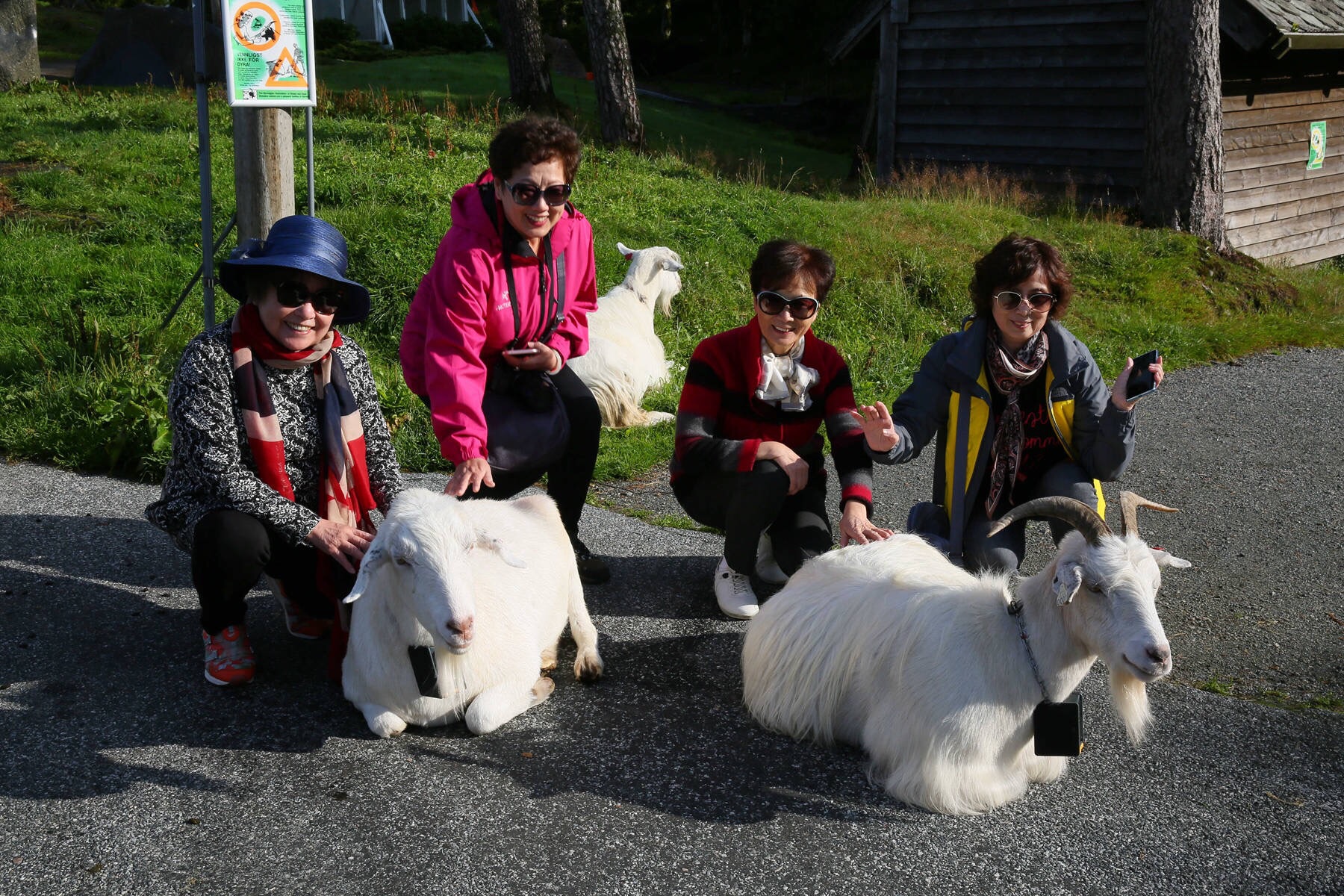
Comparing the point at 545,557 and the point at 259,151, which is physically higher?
the point at 259,151

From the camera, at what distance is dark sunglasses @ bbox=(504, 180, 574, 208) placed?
4.58 meters

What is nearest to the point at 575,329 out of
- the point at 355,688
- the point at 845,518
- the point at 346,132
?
the point at 845,518

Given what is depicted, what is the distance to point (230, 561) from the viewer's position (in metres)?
3.94

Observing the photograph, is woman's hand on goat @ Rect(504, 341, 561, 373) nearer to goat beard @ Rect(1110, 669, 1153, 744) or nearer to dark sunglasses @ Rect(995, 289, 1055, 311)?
dark sunglasses @ Rect(995, 289, 1055, 311)

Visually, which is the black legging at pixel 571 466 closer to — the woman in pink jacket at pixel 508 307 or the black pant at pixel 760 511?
the woman in pink jacket at pixel 508 307

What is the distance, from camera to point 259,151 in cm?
659

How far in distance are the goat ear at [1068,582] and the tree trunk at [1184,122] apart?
1102cm

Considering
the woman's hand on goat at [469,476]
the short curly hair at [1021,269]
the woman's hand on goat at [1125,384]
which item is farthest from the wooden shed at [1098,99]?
the woman's hand on goat at [469,476]

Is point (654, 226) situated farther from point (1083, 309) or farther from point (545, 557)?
point (545, 557)

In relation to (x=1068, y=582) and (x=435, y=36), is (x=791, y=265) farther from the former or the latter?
(x=435, y=36)

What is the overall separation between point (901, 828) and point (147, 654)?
295 centimetres

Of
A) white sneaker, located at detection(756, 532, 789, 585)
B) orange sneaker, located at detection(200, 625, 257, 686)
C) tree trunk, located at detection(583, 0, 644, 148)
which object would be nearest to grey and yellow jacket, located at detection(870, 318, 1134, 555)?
white sneaker, located at detection(756, 532, 789, 585)

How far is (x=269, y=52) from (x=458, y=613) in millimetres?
4082

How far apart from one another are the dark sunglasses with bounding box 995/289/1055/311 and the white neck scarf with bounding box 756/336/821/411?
0.83m
